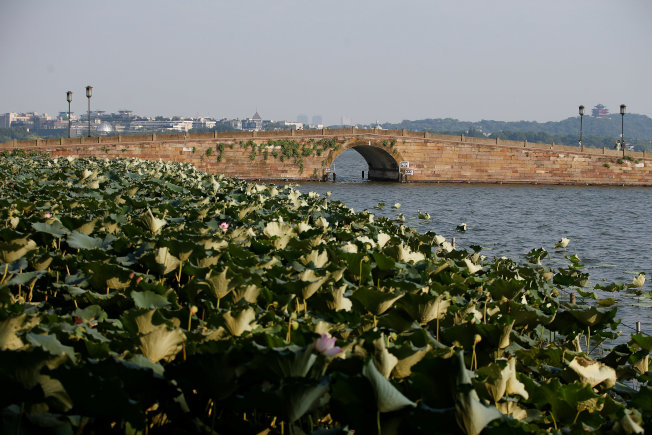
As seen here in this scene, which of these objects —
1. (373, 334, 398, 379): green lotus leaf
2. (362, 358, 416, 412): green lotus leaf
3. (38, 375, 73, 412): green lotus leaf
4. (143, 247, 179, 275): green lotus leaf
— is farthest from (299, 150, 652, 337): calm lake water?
(38, 375, 73, 412): green lotus leaf

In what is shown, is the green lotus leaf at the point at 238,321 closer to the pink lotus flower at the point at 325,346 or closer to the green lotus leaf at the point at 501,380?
the pink lotus flower at the point at 325,346

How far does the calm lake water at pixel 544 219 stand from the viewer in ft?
53.1

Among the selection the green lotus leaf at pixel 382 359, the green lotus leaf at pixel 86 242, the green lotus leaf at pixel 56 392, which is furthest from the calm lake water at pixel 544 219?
the green lotus leaf at pixel 56 392

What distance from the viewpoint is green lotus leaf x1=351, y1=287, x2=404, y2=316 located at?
10.2 ft

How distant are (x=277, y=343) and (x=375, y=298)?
2.93ft

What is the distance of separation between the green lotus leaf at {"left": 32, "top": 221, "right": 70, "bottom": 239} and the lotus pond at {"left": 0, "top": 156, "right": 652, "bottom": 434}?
0.05 feet

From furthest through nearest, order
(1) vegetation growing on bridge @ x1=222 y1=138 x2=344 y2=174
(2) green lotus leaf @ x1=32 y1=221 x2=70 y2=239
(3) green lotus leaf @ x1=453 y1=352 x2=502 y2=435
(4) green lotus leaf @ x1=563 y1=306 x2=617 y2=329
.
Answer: (1) vegetation growing on bridge @ x1=222 y1=138 x2=344 y2=174 → (2) green lotus leaf @ x1=32 y1=221 x2=70 y2=239 → (4) green lotus leaf @ x1=563 y1=306 x2=617 y2=329 → (3) green lotus leaf @ x1=453 y1=352 x2=502 y2=435

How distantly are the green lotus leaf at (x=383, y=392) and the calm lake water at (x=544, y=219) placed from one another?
21.5 feet

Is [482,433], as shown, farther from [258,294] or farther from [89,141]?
[89,141]

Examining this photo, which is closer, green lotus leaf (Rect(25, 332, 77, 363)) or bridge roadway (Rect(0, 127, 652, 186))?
green lotus leaf (Rect(25, 332, 77, 363))

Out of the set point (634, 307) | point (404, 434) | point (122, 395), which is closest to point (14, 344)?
point (122, 395)

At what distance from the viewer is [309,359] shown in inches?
81.7

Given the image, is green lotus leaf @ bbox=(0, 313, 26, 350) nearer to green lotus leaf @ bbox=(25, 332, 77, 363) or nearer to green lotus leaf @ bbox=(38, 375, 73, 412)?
green lotus leaf @ bbox=(25, 332, 77, 363)

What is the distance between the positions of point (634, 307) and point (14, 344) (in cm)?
1033
